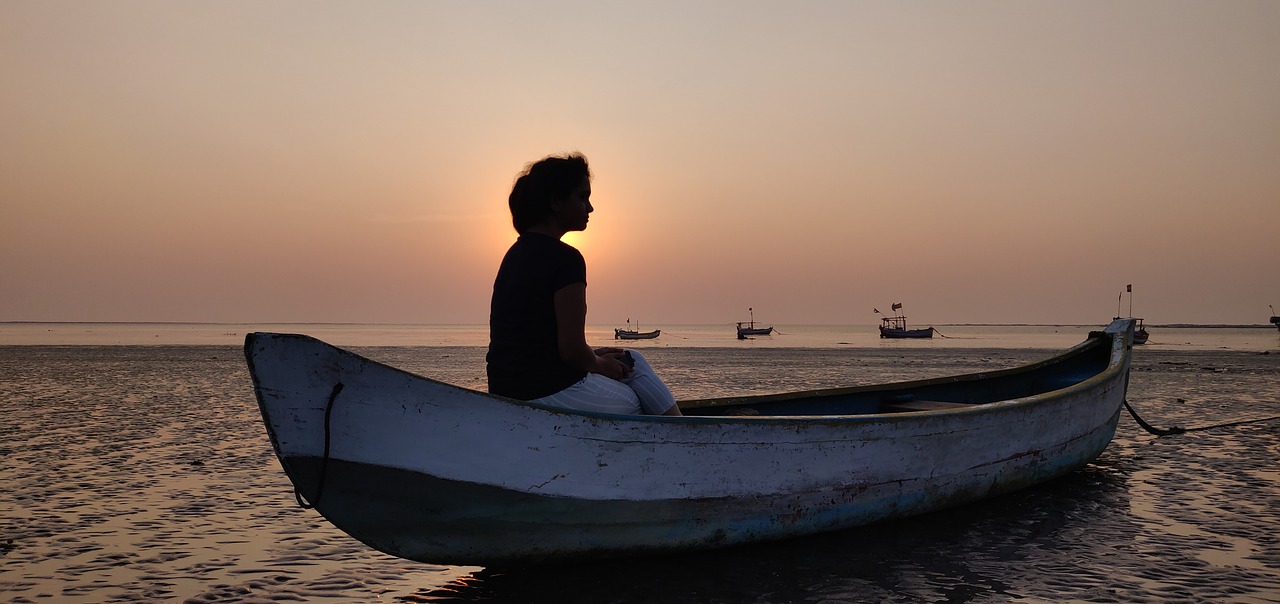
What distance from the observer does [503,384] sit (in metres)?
4.64

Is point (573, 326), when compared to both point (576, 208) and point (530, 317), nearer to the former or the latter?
point (530, 317)

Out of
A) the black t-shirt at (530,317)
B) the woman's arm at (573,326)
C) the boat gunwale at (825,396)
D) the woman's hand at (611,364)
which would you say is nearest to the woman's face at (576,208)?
the black t-shirt at (530,317)

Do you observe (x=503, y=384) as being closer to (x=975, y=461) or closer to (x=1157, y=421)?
(x=975, y=461)

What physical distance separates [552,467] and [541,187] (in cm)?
148

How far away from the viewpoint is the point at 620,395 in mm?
4723

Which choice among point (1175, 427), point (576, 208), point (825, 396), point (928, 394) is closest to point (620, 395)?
point (576, 208)

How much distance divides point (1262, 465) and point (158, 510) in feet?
33.9

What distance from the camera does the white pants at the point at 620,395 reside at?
15.0ft

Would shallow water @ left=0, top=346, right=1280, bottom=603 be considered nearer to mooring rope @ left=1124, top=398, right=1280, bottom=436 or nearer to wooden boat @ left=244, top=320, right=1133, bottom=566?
wooden boat @ left=244, top=320, right=1133, bottom=566

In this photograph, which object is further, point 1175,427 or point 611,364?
point 1175,427

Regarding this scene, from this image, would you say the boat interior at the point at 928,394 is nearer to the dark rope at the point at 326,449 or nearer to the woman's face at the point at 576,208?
the woman's face at the point at 576,208

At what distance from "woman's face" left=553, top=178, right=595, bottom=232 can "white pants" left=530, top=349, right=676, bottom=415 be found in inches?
32.7

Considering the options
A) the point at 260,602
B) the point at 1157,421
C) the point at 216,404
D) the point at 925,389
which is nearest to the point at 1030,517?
the point at 925,389

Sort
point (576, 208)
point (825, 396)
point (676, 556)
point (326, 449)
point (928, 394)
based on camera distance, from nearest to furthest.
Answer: point (326, 449), point (576, 208), point (676, 556), point (825, 396), point (928, 394)
